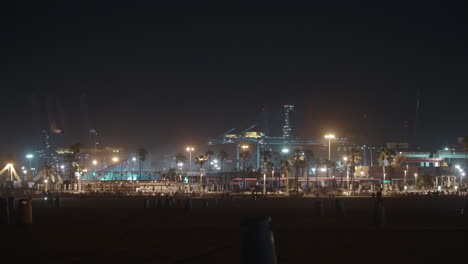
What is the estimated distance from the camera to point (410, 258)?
1016cm

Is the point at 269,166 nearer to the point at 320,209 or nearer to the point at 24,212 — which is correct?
the point at 320,209

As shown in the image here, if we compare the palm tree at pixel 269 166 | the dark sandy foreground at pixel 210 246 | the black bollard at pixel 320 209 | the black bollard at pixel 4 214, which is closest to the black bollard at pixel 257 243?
the dark sandy foreground at pixel 210 246

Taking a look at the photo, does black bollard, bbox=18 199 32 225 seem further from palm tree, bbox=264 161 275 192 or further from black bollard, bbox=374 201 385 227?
palm tree, bbox=264 161 275 192

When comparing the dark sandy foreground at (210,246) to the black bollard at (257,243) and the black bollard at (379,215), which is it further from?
Answer: the black bollard at (257,243)

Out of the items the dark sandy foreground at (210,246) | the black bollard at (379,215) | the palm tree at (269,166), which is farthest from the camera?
the palm tree at (269,166)

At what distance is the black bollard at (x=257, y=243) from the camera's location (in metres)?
5.34

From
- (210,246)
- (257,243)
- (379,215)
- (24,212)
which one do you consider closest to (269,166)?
(379,215)

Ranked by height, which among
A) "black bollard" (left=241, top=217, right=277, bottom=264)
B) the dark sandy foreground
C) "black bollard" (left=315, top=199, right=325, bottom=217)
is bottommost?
"black bollard" (left=315, top=199, right=325, bottom=217)

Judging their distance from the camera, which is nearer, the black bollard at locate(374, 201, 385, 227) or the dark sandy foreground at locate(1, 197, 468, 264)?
the dark sandy foreground at locate(1, 197, 468, 264)

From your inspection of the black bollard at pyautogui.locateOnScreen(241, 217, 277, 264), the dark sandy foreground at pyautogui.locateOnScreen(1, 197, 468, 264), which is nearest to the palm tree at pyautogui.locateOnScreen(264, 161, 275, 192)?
the dark sandy foreground at pyautogui.locateOnScreen(1, 197, 468, 264)

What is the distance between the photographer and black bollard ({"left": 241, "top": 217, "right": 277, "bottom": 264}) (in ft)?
17.5

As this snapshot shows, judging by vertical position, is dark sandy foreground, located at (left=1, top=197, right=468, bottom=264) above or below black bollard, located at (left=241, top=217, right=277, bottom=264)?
below

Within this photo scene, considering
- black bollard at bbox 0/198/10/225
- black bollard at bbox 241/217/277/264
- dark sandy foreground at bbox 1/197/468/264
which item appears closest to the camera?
black bollard at bbox 241/217/277/264

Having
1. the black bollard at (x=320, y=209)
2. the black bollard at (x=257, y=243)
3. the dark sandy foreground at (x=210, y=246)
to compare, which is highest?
the black bollard at (x=257, y=243)
